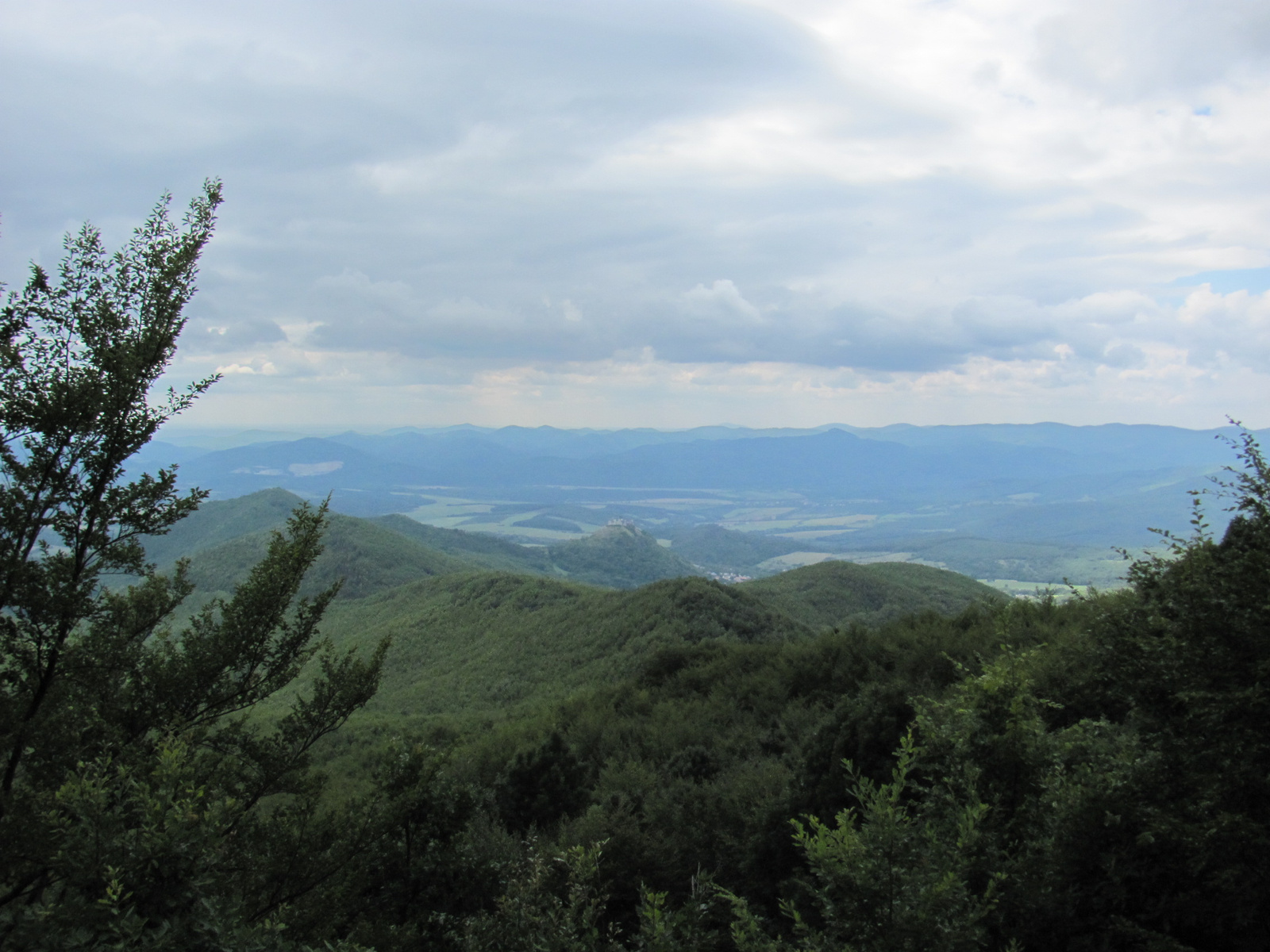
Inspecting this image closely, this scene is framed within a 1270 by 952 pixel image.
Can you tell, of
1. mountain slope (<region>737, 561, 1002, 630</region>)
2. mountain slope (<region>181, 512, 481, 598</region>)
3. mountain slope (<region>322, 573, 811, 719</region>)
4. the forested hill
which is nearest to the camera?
mountain slope (<region>322, 573, 811, 719</region>)

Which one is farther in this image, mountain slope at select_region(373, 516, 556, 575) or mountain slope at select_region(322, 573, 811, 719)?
mountain slope at select_region(373, 516, 556, 575)

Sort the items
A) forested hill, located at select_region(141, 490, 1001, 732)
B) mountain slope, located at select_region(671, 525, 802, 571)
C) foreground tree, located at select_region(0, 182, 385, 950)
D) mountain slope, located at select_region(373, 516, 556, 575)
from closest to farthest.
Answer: foreground tree, located at select_region(0, 182, 385, 950), forested hill, located at select_region(141, 490, 1001, 732), mountain slope, located at select_region(373, 516, 556, 575), mountain slope, located at select_region(671, 525, 802, 571)

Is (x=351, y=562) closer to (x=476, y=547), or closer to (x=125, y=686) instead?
(x=476, y=547)

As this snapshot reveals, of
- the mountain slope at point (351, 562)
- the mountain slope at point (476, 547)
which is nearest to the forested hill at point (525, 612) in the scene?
the mountain slope at point (351, 562)

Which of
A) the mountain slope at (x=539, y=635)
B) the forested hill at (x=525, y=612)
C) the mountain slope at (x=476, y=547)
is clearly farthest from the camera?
the mountain slope at (x=476, y=547)

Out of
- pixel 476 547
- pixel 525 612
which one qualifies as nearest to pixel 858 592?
pixel 525 612

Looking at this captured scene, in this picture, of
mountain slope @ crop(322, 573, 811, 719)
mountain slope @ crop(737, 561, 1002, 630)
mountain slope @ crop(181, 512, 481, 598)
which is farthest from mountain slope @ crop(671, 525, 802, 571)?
mountain slope @ crop(322, 573, 811, 719)

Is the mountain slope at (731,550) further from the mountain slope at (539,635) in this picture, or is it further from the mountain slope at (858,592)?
the mountain slope at (539,635)

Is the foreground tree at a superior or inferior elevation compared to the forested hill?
superior

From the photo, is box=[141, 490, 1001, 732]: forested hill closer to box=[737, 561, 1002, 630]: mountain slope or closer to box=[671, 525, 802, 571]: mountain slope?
box=[737, 561, 1002, 630]: mountain slope
